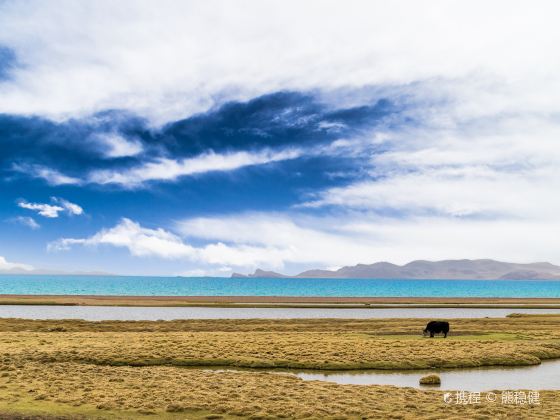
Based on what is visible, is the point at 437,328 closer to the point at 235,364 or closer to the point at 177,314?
the point at 235,364

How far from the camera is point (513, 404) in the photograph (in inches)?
858

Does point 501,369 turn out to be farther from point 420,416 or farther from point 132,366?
point 132,366

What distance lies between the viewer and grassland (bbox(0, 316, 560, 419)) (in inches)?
819

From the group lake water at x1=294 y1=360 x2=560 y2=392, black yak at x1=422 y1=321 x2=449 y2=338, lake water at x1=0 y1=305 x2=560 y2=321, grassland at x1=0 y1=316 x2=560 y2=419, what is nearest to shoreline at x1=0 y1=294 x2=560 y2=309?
lake water at x1=0 y1=305 x2=560 y2=321

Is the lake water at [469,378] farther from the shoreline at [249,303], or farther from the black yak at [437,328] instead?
the shoreline at [249,303]

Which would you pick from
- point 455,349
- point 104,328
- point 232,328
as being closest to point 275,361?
point 455,349

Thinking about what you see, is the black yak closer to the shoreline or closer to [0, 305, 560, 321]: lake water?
[0, 305, 560, 321]: lake water

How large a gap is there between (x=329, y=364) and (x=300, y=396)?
32.0 feet

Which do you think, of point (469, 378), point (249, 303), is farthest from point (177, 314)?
point (469, 378)

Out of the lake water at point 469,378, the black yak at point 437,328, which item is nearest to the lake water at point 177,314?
the black yak at point 437,328

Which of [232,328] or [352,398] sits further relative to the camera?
[232,328]

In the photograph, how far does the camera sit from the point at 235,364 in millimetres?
32781

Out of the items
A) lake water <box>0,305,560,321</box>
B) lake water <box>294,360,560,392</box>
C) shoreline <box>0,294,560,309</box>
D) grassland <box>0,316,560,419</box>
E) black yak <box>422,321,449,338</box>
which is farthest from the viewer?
shoreline <box>0,294,560,309</box>

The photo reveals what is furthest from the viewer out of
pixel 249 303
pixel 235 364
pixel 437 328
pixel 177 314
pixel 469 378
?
pixel 249 303
